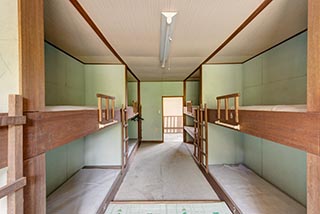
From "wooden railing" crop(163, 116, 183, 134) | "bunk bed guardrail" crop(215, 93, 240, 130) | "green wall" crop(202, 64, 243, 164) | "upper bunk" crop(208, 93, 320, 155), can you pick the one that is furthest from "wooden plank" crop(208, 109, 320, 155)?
"wooden railing" crop(163, 116, 183, 134)

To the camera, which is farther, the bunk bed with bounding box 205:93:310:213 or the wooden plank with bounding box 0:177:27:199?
the bunk bed with bounding box 205:93:310:213

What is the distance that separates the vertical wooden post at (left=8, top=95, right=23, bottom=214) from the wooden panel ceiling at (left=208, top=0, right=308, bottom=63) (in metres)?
2.24

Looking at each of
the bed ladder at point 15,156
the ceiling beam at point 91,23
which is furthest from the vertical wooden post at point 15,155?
the ceiling beam at point 91,23

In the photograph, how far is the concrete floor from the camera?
3131 millimetres

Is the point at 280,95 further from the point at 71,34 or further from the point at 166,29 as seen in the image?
the point at 71,34

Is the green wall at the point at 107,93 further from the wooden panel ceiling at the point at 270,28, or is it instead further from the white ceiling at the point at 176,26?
the wooden panel ceiling at the point at 270,28

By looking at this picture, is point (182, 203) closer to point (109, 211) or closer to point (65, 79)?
point (109, 211)

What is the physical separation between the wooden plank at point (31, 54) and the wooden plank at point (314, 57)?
1.69 meters

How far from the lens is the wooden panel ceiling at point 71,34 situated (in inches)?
74.5

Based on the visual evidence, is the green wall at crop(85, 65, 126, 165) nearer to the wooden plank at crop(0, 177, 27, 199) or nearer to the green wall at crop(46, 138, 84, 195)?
the green wall at crop(46, 138, 84, 195)

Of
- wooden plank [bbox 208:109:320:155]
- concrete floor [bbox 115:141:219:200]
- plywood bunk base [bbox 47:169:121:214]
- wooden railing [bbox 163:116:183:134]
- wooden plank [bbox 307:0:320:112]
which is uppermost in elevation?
wooden plank [bbox 307:0:320:112]

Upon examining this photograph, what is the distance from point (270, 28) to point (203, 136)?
2668mm

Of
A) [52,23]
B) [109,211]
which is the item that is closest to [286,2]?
[52,23]

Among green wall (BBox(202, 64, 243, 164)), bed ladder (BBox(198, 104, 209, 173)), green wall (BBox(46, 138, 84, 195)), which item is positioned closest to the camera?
green wall (BBox(46, 138, 84, 195))
